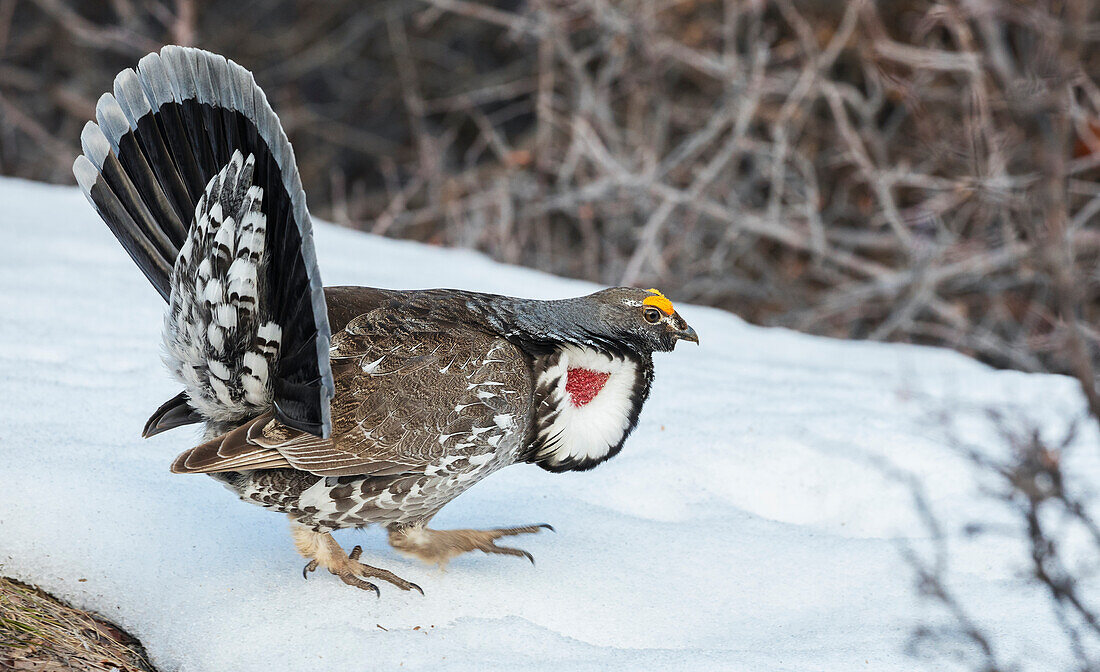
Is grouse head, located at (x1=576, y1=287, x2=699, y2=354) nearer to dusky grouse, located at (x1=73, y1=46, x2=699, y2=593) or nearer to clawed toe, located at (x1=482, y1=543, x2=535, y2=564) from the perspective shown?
dusky grouse, located at (x1=73, y1=46, x2=699, y2=593)

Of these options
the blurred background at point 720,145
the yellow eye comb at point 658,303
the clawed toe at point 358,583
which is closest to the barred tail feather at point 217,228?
the clawed toe at point 358,583

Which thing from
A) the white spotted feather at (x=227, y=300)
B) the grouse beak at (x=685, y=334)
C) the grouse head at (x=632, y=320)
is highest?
the white spotted feather at (x=227, y=300)

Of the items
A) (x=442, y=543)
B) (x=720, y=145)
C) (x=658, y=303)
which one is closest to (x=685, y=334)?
(x=658, y=303)

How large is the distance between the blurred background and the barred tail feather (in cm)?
327

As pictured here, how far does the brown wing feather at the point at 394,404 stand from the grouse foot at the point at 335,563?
31 centimetres

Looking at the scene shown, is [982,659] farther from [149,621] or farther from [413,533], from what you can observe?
[149,621]

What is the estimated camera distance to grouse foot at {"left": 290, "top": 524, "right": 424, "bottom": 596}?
2.79 metres

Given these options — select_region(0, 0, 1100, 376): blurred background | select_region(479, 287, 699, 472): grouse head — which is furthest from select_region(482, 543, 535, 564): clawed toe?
select_region(0, 0, 1100, 376): blurred background

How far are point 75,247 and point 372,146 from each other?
5687mm

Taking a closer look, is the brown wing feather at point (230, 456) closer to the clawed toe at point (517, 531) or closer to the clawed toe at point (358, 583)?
the clawed toe at point (358, 583)

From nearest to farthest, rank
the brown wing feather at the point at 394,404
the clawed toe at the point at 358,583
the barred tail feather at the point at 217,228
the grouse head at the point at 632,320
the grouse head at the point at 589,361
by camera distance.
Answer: the barred tail feather at the point at 217,228 < the brown wing feather at the point at 394,404 < the clawed toe at the point at 358,583 < the grouse head at the point at 589,361 < the grouse head at the point at 632,320

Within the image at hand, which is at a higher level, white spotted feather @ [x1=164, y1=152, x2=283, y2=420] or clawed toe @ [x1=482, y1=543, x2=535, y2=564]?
white spotted feather @ [x1=164, y1=152, x2=283, y2=420]

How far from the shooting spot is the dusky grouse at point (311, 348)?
8.35 feet

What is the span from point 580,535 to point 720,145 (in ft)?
19.4
